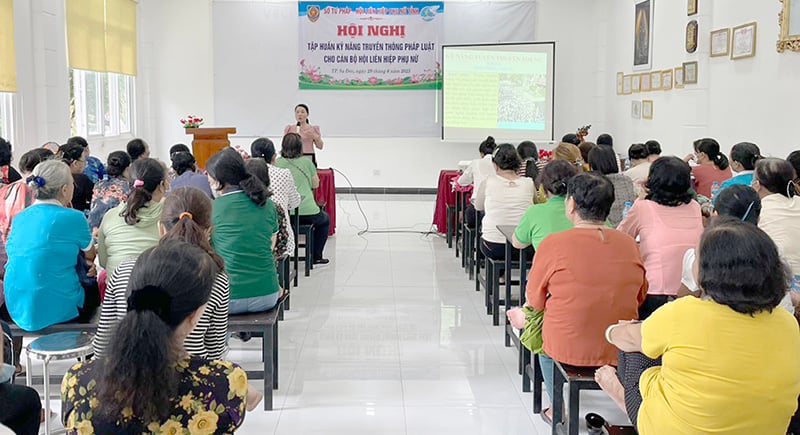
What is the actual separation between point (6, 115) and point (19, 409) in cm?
500

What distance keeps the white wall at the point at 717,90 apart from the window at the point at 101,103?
20.6 ft

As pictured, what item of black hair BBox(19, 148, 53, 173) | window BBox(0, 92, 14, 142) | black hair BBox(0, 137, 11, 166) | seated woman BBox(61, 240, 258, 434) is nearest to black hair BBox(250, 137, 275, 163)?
black hair BBox(19, 148, 53, 173)

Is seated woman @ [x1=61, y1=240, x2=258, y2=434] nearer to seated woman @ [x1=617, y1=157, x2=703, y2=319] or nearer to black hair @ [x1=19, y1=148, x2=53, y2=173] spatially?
seated woman @ [x1=617, y1=157, x2=703, y2=319]

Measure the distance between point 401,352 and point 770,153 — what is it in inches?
135

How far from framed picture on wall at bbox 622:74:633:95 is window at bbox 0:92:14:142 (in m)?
6.58

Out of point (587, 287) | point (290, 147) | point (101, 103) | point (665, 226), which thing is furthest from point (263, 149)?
point (101, 103)

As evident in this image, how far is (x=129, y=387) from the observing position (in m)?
A: 1.43

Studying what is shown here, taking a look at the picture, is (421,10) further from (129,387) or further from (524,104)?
(129,387)

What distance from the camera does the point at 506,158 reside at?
4664 millimetres

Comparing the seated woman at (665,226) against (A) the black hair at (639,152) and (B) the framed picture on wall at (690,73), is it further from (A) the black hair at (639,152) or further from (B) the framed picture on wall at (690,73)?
(B) the framed picture on wall at (690,73)

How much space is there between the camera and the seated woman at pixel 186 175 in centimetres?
454

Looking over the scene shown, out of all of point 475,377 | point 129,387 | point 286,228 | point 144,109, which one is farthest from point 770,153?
point 144,109

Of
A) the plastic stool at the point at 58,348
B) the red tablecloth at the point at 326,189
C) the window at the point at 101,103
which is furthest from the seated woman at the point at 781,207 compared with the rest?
the window at the point at 101,103

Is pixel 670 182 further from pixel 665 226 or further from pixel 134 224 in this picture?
pixel 134 224
